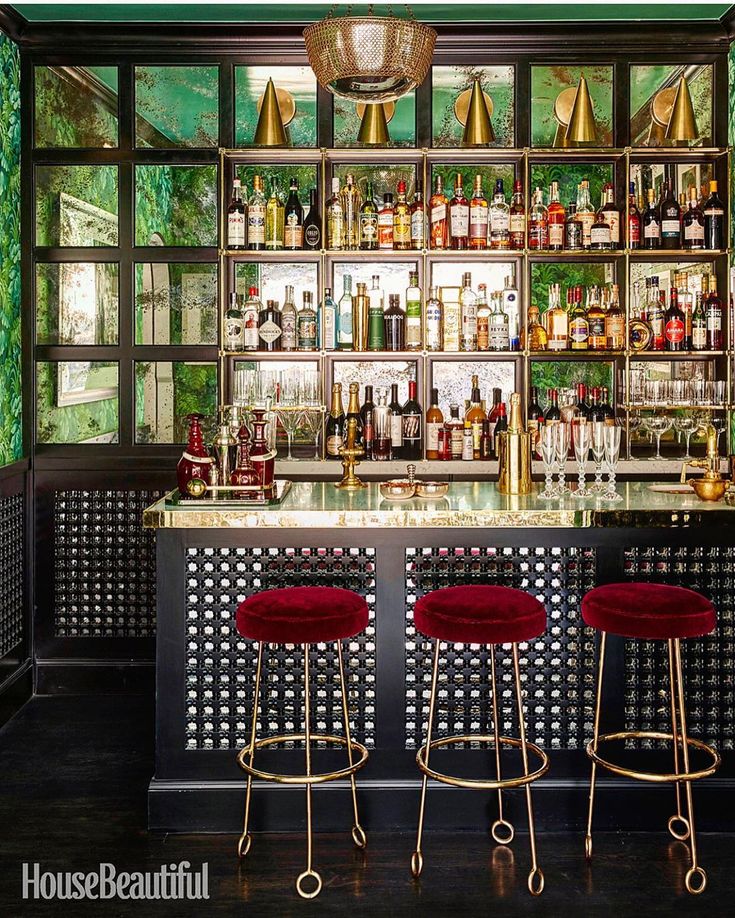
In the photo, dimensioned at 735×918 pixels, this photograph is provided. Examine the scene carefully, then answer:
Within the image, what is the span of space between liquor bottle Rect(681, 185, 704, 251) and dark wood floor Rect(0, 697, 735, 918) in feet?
9.01

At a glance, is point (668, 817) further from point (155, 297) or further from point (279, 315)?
point (155, 297)

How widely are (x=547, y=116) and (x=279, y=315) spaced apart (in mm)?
1711

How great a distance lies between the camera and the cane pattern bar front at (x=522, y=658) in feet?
10.5

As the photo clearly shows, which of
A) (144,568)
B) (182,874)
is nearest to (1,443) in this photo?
(144,568)

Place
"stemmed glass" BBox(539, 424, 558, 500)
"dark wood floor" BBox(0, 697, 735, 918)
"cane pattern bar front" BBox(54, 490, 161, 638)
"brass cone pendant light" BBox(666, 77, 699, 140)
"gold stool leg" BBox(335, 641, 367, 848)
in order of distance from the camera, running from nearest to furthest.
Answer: "dark wood floor" BBox(0, 697, 735, 918)
"gold stool leg" BBox(335, 641, 367, 848)
"stemmed glass" BBox(539, 424, 558, 500)
"brass cone pendant light" BBox(666, 77, 699, 140)
"cane pattern bar front" BBox(54, 490, 161, 638)

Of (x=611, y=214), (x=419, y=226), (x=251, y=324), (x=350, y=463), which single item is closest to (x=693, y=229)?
(x=611, y=214)

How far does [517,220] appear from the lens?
Answer: 189 inches

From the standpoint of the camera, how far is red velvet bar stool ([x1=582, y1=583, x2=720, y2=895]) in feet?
8.91

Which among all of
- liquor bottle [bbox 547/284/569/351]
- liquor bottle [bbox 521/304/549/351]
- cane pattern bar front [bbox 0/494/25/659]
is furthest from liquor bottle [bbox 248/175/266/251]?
cane pattern bar front [bbox 0/494/25/659]

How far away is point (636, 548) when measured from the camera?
3195mm

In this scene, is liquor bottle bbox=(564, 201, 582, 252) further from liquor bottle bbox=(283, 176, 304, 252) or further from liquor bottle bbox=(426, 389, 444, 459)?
liquor bottle bbox=(283, 176, 304, 252)

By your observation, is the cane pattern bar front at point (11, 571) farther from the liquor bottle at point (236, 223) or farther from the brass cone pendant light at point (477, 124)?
the brass cone pendant light at point (477, 124)

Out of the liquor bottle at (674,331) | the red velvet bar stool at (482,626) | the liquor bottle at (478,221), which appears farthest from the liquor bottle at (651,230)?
the red velvet bar stool at (482,626)

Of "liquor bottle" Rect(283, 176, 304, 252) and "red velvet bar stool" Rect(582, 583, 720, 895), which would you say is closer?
"red velvet bar stool" Rect(582, 583, 720, 895)
